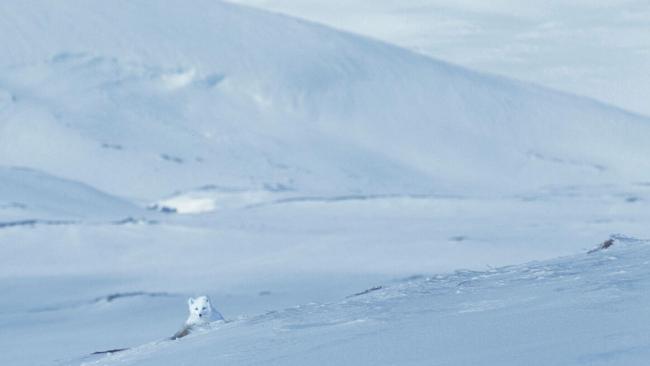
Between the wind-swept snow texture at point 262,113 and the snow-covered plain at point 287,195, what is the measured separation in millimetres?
58

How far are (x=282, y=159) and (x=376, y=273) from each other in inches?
425

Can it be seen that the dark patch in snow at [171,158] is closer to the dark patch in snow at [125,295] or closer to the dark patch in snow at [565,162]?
the dark patch in snow at [565,162]

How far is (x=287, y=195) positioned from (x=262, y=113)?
17.4ft

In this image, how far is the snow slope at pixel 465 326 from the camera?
2951 millimetres

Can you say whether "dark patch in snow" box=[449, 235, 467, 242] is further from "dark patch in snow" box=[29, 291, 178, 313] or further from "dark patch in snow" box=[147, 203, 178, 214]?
"dark patch in snow" box=[147, 203, 178, 214]

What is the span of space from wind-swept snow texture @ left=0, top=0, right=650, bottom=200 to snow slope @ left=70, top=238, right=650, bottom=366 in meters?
15.0

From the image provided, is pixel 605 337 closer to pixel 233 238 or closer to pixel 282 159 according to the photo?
pixel 233 238

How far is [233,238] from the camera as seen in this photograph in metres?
12.9

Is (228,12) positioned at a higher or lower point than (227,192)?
higher

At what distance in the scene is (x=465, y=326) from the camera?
11.3ft

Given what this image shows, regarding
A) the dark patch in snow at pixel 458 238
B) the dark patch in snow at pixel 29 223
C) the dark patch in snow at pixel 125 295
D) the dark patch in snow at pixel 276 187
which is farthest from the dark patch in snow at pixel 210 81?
the dark patch in snow at pixel 125 295

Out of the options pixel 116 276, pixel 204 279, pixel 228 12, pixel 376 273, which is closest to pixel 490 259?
pixel 376 273

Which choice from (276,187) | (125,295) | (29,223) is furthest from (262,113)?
(125,295)

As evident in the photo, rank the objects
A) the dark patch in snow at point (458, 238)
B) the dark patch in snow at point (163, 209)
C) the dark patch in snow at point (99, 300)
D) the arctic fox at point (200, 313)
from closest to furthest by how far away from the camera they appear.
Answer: the arctic fox at point (200, 313), the dark patch in snow at point (99, 300), the dark patch in snow at point (458, 238), the dark patch in snow at point (163, 209)
